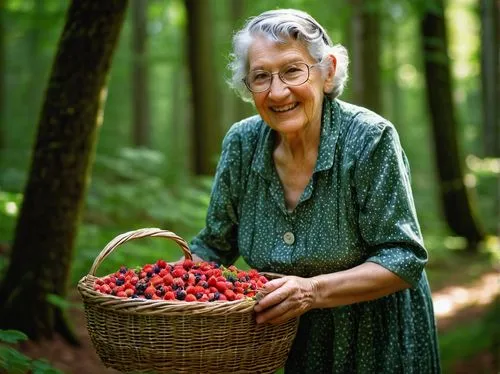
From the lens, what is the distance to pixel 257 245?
269 cm

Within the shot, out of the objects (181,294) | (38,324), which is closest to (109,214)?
(38,324)

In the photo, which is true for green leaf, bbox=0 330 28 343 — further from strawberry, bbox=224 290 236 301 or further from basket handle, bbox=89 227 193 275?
strawberry, bbox=224 290 236 301

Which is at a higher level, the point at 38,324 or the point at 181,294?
the point at 181,294

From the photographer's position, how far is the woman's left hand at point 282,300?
220 cm

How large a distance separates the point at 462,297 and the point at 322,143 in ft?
20.0

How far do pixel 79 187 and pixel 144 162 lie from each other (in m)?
3.87

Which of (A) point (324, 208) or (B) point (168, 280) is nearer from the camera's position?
(B) point (168, 280)

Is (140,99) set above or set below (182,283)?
above

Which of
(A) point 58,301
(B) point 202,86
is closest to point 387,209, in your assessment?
(A) point 58,301

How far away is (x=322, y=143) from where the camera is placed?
8.66 feet

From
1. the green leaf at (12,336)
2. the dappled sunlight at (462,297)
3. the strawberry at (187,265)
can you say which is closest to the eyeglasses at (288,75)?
the strawberry at (187,265)

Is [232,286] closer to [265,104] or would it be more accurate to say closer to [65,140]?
[265,104]

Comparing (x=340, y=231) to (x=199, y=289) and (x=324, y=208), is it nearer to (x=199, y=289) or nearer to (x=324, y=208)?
(x=324, y=208)

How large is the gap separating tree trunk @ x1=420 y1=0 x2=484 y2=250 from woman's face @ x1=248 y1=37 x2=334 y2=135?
865 cm
